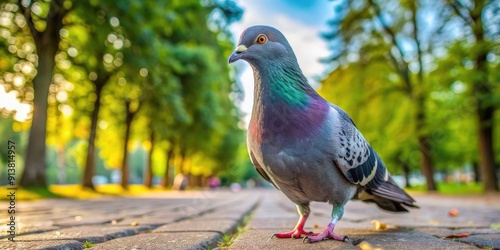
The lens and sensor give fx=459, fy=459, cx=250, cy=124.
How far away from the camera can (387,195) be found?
112 inches

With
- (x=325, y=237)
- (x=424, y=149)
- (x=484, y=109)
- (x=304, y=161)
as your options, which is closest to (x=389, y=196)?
(x=325, y=237)

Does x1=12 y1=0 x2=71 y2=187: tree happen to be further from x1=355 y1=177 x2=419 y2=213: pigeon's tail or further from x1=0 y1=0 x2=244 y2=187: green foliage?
x1=355 y1=177 x2=419 y2=213: pigeon's tail

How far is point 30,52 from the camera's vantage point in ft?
46.2

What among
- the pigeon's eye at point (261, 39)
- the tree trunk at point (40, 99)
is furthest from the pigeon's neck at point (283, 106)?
Answer: the tree trunk at point (40, 99)

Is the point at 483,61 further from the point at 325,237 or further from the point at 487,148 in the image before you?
the point at 325,237

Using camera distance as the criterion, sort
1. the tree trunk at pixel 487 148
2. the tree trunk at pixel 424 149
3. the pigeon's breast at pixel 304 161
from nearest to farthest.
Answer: the pigeon's breast at pixel 304 161, the tree trunk at pixel 487 148, the tree trunk at pixel 424 149

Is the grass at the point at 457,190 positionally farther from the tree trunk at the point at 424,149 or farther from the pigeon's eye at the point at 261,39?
the pigeon's eye at the point at 261,39

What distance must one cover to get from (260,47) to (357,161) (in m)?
0.80

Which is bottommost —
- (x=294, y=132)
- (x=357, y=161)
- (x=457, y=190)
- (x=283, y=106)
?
(x=457, y=190)

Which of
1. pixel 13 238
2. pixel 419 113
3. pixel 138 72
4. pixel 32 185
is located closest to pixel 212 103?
pixel 138 72

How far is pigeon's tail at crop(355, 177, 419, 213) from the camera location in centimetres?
279

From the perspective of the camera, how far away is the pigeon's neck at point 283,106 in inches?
89.0

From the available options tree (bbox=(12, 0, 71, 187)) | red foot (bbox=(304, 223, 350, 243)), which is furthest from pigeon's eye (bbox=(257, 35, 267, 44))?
tree (bbox=(12, 0, 71, 187))

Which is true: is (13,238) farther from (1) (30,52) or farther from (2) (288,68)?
(1) (30,52)
